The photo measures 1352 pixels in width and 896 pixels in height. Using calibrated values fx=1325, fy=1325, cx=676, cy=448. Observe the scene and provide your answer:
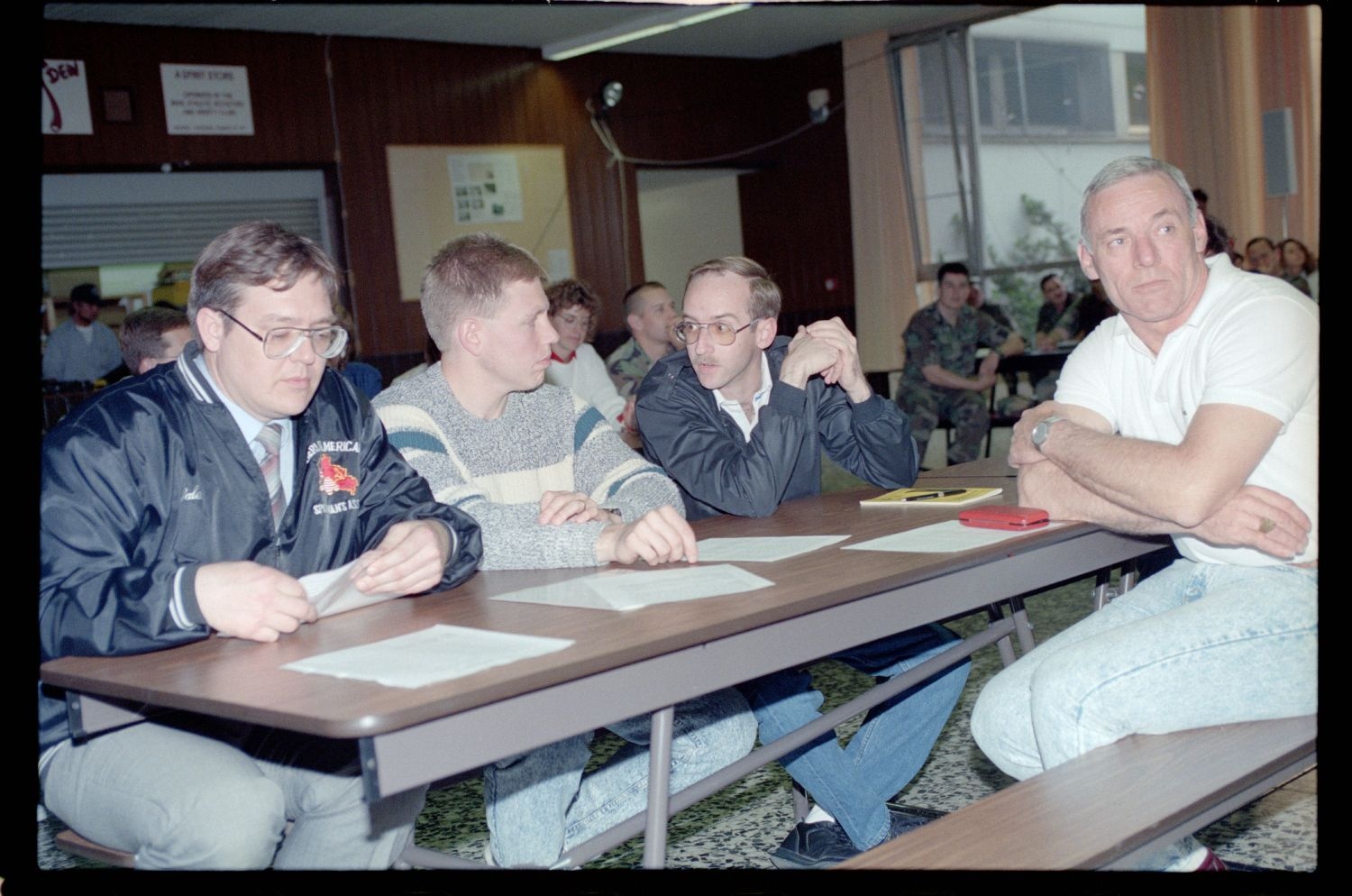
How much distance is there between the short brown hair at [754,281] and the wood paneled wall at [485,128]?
23.4 feet

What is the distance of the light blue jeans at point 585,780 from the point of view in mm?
2252

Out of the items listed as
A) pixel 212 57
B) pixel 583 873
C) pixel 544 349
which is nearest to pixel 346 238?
pixel 212 57

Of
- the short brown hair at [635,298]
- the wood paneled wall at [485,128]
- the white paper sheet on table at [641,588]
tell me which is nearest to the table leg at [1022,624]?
the white paper sheet on table at [641,588]

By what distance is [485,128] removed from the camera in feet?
35.7

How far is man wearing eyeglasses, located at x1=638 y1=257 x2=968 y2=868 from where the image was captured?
255 cm

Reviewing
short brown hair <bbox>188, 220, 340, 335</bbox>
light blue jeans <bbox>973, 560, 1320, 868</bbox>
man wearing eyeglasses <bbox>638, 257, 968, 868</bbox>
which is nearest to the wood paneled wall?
man wearing eyeglasses <bbox>638, 257, 968, 868</bbox>

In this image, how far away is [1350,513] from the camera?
1.97 meters

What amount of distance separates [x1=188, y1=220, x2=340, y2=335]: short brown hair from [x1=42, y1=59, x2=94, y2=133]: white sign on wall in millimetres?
7802

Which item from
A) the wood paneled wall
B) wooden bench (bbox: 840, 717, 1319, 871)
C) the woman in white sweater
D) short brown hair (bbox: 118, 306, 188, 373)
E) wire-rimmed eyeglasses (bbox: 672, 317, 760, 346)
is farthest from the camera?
the wood paneled wall

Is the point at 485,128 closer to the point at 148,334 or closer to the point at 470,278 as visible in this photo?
the point at 148,334

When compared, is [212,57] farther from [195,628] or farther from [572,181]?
[195,628]

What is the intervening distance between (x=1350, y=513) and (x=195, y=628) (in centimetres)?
165

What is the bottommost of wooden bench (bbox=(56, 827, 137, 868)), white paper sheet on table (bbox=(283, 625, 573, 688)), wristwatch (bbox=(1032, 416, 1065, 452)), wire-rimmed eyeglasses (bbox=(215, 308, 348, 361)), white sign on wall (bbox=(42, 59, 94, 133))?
wooden bench (bbox=(56, 827, 137, 868))

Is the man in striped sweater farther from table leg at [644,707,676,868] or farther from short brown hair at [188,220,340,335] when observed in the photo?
short brown hair at [188,220,340,335]
